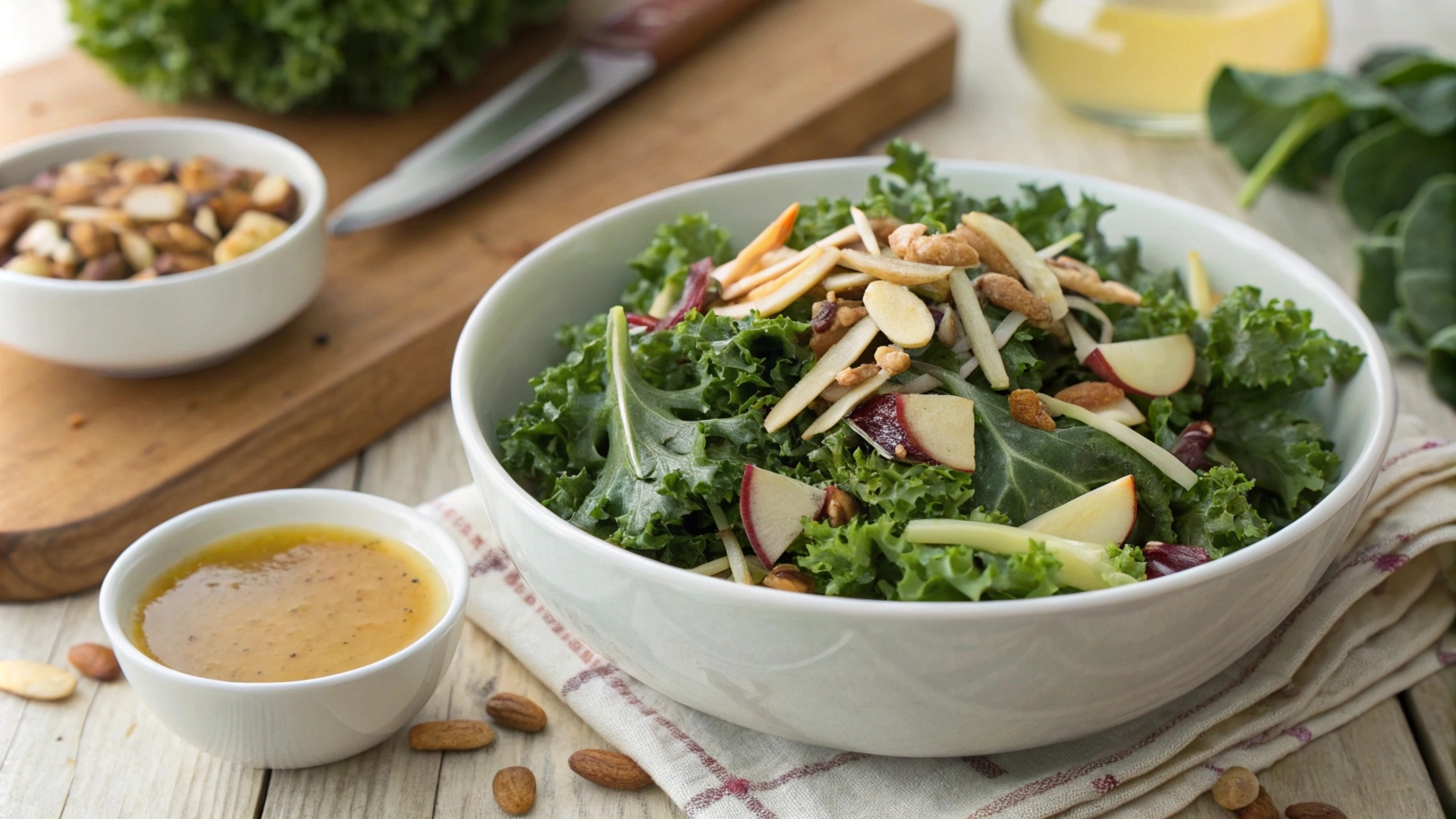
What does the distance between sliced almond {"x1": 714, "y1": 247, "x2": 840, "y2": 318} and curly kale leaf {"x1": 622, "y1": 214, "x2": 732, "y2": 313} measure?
301 mm

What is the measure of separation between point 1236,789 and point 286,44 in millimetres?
2812

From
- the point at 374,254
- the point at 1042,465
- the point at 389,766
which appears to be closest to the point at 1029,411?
the point at 1042,465

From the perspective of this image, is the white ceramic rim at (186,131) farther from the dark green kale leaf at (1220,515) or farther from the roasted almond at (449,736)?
the dark green kale leaf at (1220,515)

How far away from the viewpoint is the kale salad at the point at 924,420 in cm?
168

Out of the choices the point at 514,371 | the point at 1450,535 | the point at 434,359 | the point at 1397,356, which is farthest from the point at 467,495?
the point at 1397,356

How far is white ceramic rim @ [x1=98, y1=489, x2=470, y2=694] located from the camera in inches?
66.3

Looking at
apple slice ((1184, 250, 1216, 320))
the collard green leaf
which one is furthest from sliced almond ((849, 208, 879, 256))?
the collard green leaf

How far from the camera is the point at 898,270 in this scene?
6.17 feet

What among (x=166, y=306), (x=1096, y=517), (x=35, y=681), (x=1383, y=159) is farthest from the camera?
(x=1383, y=159)

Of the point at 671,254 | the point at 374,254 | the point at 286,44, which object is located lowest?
the point at 374,254

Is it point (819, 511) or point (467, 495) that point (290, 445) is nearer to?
point (467, 495)

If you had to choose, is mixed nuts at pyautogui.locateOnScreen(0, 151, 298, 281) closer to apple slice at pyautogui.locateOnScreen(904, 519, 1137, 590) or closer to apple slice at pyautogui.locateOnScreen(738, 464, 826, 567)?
apple slice at pyautogui.locateOnScreen(738, 464, 826, 567)

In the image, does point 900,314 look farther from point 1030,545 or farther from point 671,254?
point 671,254

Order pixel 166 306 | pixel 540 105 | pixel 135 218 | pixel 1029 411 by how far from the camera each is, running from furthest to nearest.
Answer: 1. pixel 540 105
2. pixel 135 218
3. pixel 166 306
4. pixel 1029 411
